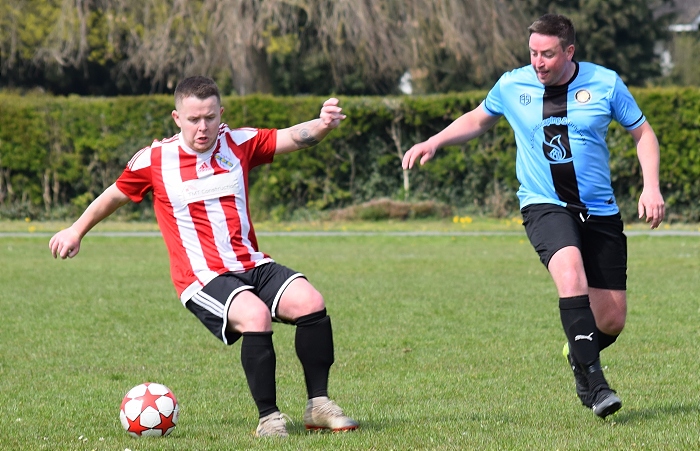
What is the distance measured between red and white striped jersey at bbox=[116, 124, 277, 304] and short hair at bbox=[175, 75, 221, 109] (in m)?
0.31

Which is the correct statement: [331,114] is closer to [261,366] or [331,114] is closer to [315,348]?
[315,348]

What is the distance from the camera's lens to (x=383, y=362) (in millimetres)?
7820

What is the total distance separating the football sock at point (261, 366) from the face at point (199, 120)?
1054mm

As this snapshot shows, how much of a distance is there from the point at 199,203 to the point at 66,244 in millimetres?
766

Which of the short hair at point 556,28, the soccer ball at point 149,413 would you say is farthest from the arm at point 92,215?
the short hair at point 556,28

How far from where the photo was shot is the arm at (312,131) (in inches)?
218

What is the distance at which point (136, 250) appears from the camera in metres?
17.8

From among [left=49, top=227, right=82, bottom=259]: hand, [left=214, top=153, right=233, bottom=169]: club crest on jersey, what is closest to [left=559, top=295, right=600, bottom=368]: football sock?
[left=214, top=153, right=233, bottom=169]: club crest on jersey

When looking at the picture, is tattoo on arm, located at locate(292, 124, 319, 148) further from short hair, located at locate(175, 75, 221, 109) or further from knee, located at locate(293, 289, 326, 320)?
knee, located at locate(293, 289, 326, 320)

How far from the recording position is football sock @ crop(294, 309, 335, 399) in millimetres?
5422

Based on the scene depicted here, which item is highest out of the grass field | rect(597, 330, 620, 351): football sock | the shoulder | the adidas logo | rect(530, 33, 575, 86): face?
rect(530, 33, 575, 86): face

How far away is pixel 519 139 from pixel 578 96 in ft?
1.42

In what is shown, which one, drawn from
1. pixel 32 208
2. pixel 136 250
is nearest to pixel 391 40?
pixel 32 208

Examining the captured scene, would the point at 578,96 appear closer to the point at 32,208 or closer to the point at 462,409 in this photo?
the point at 462,409
